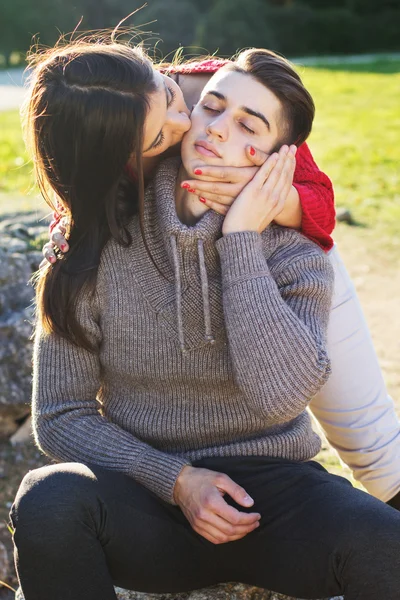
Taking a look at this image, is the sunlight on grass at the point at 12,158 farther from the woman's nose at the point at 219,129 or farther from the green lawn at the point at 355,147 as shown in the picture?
the woman's nose at the point at 219,129

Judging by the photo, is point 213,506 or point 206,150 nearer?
point 213,506

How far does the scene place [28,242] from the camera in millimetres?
3818

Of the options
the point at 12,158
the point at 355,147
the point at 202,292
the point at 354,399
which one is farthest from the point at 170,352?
the point at 355,147

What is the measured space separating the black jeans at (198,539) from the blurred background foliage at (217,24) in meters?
16.2

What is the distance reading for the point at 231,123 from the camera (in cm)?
219

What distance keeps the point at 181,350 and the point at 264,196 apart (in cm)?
46

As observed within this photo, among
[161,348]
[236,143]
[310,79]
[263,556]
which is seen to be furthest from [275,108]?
[310,79]

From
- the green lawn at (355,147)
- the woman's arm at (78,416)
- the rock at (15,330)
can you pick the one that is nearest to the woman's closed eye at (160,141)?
the woman's arm at (78,416)

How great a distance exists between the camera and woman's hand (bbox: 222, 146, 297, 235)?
2.13 metres

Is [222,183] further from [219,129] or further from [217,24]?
[217,24]

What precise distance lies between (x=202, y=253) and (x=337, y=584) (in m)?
0.87

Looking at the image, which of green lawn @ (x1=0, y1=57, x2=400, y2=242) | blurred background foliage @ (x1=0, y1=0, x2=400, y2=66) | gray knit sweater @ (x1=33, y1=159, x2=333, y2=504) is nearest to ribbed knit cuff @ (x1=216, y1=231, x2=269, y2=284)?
gray knit sweater @ (x1=33, y1=159, x2=333, y2=504)

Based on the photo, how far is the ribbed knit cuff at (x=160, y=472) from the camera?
6.58 feet

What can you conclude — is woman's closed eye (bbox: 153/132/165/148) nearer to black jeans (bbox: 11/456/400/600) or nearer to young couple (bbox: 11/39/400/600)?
young couple (bbox: 11/39/400/600)
